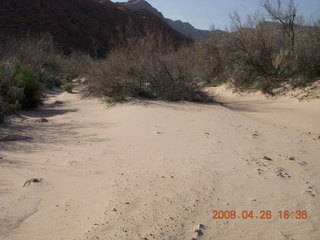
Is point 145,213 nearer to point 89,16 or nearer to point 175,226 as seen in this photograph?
point 175,226

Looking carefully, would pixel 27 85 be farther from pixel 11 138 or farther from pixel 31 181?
pixel 31 181

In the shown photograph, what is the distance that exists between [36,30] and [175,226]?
4072 cm

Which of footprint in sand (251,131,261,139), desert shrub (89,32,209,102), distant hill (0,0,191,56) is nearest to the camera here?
footprint in sand (251,131,261,139)

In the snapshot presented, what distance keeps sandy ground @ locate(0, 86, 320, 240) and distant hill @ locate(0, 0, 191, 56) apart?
95.7 feet

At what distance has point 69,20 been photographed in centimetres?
4403

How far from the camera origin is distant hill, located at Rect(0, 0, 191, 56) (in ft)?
124

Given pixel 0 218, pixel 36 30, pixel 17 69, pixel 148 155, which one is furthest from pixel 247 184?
pixel 36 30

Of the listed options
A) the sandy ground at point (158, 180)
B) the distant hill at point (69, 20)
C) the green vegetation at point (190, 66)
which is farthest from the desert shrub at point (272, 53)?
the distant hill at point (69, 20)

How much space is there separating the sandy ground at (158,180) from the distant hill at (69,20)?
2917 centimetres

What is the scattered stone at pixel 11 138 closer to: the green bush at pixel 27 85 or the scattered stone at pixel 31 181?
the scattered stone at pixel 31 181

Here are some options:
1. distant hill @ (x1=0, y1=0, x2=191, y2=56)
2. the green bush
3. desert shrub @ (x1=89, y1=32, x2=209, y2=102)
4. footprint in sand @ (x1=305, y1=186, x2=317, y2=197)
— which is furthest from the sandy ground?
distant hill @ (x1=0, y1=0, x2=191, y2=56)

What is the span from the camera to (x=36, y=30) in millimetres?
38375
